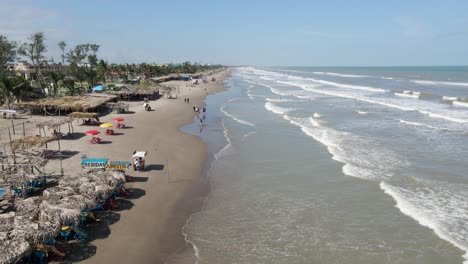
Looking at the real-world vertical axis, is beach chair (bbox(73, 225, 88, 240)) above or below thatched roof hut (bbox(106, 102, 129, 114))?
below

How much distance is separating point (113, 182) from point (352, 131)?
21.6 meters

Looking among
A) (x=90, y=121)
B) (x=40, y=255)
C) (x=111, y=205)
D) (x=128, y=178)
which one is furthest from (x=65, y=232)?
(x=90, y=121)

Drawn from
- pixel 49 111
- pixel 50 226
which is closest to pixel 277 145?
pixel 50 226

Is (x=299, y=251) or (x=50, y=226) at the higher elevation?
(x=50, y=226)

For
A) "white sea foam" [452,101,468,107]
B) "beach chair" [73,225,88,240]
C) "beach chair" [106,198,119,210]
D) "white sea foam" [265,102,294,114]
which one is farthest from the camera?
"white sea foam" [452,101,468,107]

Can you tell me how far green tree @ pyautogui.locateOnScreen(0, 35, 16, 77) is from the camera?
4531 cm

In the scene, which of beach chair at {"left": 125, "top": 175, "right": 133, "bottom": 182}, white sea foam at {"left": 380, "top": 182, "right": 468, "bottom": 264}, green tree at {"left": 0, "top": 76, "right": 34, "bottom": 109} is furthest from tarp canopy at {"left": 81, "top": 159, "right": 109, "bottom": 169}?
green tree at {"left": 0, "top": 76, "right": 34, "bottom": 109}

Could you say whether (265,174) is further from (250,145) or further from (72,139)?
(72,139)

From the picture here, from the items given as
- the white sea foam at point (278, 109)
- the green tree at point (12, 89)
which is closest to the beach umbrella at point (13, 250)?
the green tree at point (12, 89)

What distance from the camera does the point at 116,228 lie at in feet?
44.2

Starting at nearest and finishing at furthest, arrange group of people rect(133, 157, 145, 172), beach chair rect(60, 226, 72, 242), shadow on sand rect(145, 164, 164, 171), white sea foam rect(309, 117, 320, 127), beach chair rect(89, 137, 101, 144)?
beach chair rect(60, 226, 72, 242)
group of people rect(133, 157, 145, 172)
shadow on sand rect(145, 164, 164, 171)
beach chair rect(89, 137, 101, 144)
white sea foam rect(309, 117, 320, 127)

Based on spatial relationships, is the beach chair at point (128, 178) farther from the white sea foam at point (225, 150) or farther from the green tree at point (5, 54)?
the green tree at point (5, 54)

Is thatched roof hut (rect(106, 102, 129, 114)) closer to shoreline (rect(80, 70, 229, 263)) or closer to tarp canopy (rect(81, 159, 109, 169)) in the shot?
shoreline (rect(80, 70, 229, 263))

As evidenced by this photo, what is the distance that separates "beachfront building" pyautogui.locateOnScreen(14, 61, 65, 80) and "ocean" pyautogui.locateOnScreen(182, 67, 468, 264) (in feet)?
171
